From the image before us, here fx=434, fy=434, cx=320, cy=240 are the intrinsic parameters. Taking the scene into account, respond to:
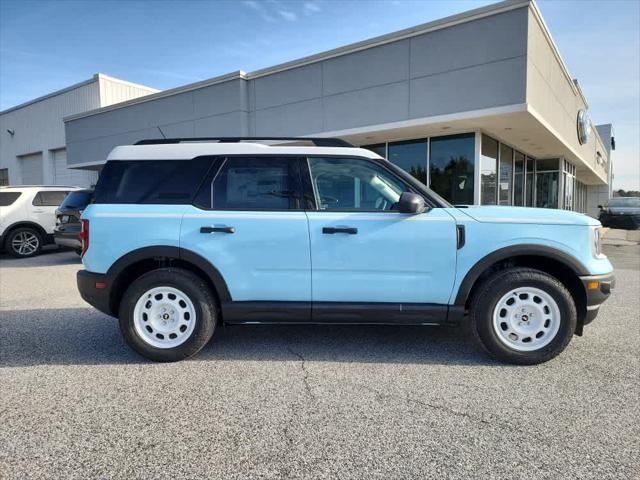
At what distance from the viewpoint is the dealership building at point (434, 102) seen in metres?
10.9

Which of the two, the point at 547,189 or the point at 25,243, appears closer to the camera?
the point at 25,243

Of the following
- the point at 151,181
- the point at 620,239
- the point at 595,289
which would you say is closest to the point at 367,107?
the point at 151,181

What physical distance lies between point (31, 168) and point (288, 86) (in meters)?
25.8

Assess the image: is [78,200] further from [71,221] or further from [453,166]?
[453,166]

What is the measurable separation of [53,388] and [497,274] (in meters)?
3.76

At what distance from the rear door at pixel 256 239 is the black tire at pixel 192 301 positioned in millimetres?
216

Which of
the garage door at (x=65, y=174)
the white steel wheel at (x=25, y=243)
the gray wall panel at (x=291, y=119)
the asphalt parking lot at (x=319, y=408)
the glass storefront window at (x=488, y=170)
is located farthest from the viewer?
the garage door at (x=65, y=174)

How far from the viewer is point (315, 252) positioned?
12.5 ft

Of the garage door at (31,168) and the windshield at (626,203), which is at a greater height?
the garage door at (31,168)

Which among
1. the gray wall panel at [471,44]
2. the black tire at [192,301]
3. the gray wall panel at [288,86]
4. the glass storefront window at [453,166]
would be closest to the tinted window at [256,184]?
the black tire at [192,301]

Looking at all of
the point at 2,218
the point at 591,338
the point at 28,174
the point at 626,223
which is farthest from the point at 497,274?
the point at 28,174

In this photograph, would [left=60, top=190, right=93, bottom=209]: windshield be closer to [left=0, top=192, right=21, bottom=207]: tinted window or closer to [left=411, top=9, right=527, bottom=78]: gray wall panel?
[left=0, top=192, right=21, bottom=207]: tinted window

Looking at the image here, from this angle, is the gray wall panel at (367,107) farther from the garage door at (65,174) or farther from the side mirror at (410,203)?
the garage door at (65,174)

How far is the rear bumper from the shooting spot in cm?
393
